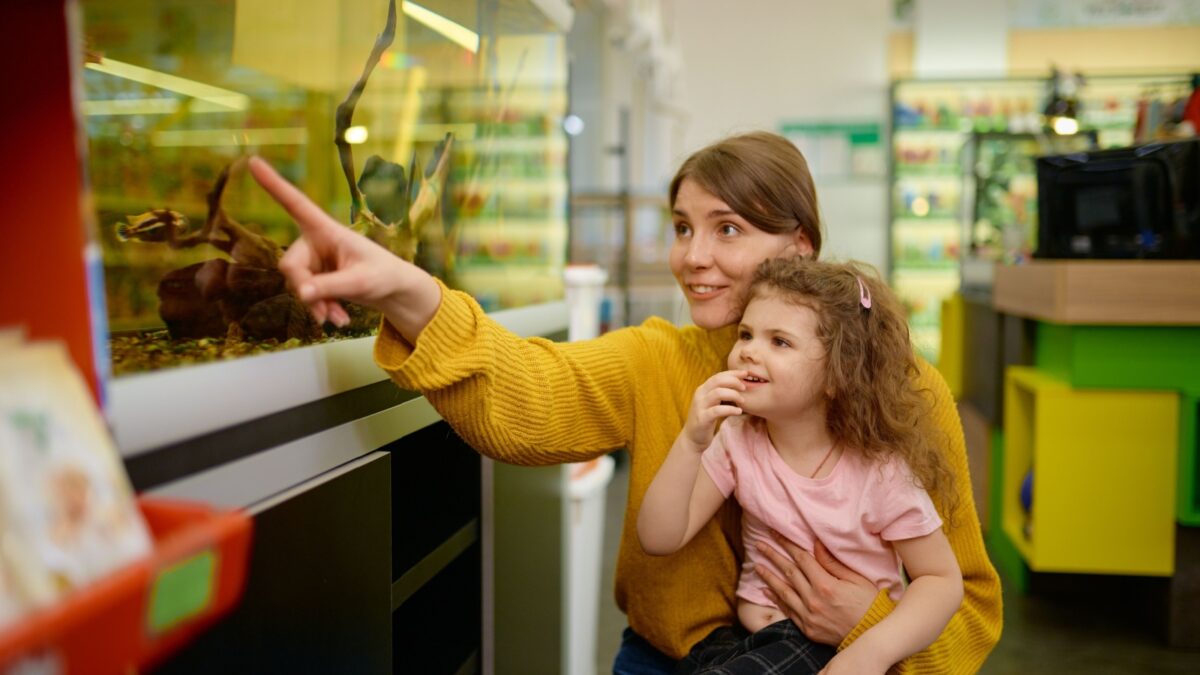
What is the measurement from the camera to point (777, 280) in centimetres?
135

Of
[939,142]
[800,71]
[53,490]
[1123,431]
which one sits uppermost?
[800,71]

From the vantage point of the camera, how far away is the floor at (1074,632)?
2934 millimetres

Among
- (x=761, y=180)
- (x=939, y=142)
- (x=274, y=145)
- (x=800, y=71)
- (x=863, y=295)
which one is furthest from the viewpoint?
(x=800, y=71)

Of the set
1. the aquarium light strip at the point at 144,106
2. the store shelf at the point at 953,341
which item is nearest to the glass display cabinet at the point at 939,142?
the store shelf at the point at 953,341

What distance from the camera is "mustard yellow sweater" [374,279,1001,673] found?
1229 millimetres

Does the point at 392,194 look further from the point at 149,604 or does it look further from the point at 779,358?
the point at 149,604

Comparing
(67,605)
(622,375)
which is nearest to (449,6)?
(622,375)

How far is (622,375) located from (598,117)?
754 cm

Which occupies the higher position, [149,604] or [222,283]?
[222,283]

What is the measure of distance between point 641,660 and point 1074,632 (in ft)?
7.55

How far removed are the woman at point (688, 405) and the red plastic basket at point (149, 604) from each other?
1.98 ft

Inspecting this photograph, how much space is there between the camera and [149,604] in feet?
1.55

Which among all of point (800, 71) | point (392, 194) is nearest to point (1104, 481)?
point (392, 194)

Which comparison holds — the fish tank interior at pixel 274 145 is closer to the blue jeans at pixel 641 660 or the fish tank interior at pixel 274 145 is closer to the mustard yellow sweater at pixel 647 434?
the mustard yellow sweater at pixel 647 434
